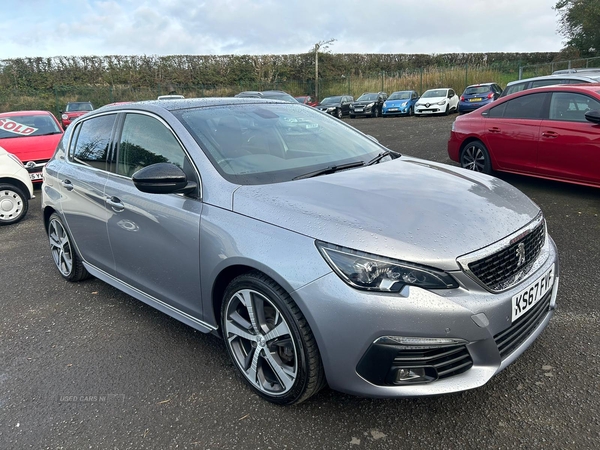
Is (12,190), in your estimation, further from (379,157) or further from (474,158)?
(474,158)

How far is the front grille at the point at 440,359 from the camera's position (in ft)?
6.98

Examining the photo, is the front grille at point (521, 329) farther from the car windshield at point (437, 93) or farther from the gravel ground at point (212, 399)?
the car windshield at point (437, 93)

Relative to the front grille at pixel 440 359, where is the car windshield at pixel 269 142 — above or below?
above

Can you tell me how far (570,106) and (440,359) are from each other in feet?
17.7

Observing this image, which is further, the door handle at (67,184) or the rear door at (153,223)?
the door handle at (67,184)

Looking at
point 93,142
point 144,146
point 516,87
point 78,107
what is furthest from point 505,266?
point 78,107

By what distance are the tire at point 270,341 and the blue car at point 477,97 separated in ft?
68.2

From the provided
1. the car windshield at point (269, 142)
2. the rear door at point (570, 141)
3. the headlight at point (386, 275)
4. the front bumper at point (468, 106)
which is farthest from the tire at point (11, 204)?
the front bumper at point (468, 106)

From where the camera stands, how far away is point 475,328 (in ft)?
6.95

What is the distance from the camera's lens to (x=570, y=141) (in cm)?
594

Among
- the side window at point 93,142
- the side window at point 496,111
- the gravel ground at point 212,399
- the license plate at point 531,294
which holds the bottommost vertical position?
the gravel ground at point 212,399

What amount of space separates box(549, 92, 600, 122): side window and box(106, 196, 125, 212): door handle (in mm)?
5542

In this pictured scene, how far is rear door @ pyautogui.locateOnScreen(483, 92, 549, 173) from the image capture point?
6453 millimetres

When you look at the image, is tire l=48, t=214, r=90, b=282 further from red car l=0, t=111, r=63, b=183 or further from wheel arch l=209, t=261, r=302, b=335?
red car l=0, t=111, r=63, b=183
